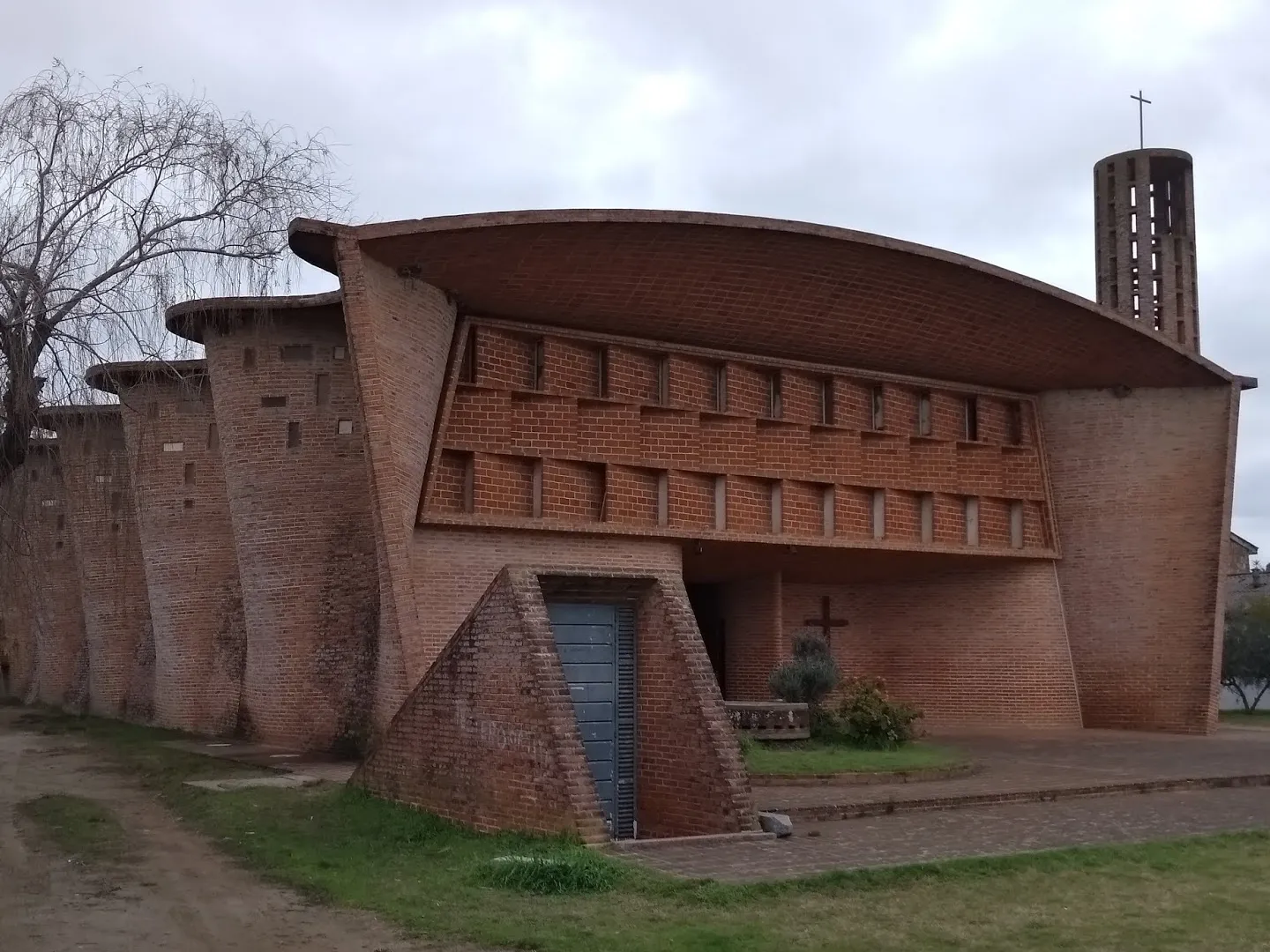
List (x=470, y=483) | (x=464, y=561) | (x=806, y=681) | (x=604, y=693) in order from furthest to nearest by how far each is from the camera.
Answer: (x=806, y=681) < (x=470, y=483) < (x=464, y=561) < (x=604, y=693)

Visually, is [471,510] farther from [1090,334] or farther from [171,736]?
[1090,334]

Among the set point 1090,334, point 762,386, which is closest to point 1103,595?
point 1090,334

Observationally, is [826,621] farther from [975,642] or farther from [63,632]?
[63,632]

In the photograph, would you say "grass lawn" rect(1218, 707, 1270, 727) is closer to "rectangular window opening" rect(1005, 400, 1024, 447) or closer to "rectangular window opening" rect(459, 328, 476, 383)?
"rectangular window opening" rect(1005, 400, 1024, 447)

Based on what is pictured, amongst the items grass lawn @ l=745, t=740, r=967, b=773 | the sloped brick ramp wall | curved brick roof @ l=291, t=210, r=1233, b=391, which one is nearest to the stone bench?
grass lawn @ l=745, t=740, r=967, b=773

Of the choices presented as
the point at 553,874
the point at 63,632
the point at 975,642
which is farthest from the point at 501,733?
the point at 63,632

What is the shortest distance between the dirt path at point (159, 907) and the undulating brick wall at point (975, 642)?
13866 mm

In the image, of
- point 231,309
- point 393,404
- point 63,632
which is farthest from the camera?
point 63,632

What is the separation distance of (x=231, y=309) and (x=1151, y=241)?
72.7 feet

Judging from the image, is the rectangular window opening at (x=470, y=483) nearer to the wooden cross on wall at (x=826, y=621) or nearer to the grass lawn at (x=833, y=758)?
the grass lawn at (x=833, y=758)

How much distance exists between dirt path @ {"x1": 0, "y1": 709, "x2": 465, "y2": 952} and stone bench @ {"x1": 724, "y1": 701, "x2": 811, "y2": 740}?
728cm

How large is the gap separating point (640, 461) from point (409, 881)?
10.5 meters

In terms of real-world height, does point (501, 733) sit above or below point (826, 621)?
below

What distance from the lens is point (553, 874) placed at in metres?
8.47
